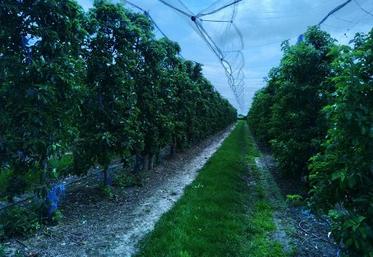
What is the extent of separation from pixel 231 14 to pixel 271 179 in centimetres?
632

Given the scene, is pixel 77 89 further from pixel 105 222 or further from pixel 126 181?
pixel 126 181

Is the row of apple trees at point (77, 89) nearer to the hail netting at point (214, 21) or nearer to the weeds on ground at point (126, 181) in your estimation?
the weeds on ground at point (126, 181)

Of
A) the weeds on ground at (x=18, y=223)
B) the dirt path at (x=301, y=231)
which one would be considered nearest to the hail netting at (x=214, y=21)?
the dirt path at (x=301, y=231)

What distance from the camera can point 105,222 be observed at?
7.50 m

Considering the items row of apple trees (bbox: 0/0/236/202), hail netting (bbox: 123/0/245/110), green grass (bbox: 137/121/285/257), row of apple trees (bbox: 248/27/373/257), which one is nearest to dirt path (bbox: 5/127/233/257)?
green grass (bbox: 137/121/285/257)

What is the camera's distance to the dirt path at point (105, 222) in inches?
236

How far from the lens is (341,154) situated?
487 cm

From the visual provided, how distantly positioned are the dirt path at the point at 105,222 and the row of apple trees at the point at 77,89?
896 millimetres

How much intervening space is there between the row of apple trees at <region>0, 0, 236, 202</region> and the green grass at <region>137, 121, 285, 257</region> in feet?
6.96

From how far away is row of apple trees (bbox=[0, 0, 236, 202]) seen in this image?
17.4ft

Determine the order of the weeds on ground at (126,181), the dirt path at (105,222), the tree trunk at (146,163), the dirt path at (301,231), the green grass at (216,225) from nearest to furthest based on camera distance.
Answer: the dirt path at (105,222) → the green grass at (216,225) → the dirt path at (301,231) → the weeds on ground at (126,181) → the tree trunk at (146,163)

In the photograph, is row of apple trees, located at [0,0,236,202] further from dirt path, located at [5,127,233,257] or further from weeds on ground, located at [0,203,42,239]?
dirt path, located at [5,127,233,257]

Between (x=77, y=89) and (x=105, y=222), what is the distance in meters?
3.01

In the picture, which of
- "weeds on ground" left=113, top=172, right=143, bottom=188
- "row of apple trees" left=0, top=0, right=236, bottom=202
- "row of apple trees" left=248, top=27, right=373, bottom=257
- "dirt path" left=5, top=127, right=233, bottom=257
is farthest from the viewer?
"weeds on ground" left=113, top=172, right=143, bottom=188
